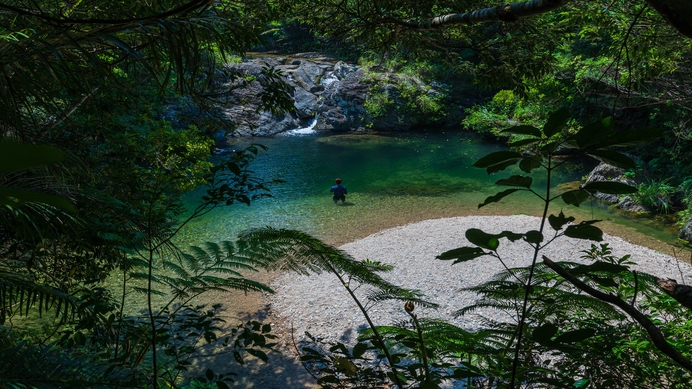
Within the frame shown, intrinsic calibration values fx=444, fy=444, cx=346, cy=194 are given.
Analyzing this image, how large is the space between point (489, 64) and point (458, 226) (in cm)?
614

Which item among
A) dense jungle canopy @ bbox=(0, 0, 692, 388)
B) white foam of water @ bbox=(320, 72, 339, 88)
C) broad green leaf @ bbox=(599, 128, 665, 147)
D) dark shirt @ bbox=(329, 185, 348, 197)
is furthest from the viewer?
white foam of water @ bbox=(320, 72, 339, 88)

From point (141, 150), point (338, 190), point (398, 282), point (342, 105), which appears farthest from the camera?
point (342, 105)

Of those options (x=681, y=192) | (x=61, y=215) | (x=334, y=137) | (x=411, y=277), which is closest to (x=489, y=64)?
(x=61, y=215)

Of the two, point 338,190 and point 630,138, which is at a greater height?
point 630,138

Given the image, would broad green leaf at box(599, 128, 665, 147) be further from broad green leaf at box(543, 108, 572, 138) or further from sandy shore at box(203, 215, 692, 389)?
sandy shore at box(203, 215, 692, 389)

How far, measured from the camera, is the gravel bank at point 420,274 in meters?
6.25

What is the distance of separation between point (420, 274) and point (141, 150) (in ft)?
16.4

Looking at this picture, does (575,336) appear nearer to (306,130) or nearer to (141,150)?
(141,150)

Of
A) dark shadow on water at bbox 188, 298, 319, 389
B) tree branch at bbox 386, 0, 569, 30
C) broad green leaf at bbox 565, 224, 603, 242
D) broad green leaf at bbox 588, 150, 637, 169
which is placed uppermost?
tree branch at bbox 386, 0, 569, 30

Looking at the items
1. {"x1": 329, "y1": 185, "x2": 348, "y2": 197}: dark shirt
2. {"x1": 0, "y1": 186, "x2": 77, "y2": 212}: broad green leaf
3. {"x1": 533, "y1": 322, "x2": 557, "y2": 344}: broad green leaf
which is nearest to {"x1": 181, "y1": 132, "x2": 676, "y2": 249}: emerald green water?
{"x1": 329, "y1": 185, "x2": 348, "y2": 197}: dark shirt

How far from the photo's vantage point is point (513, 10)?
2.07 meters

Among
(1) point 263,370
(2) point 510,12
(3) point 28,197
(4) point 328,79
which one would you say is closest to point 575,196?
(3) point 28,197

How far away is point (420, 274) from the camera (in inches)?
301

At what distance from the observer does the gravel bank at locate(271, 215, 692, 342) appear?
625 cm
